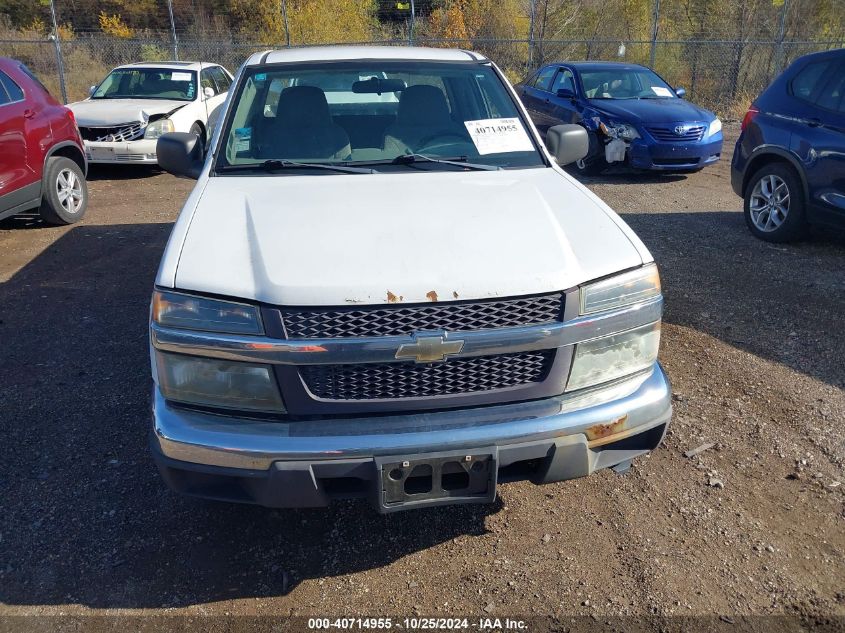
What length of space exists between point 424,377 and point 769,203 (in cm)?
568

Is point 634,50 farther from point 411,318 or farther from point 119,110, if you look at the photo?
point 411,318

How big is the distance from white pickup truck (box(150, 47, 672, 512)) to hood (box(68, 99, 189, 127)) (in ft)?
25.1

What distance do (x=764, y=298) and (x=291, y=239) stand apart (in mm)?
4136

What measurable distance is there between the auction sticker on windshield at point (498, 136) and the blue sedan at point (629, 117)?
6.33 m

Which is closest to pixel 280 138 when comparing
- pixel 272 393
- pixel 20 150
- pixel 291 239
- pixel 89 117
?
pixel 291 239

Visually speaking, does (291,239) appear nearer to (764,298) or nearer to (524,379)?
(524,379)

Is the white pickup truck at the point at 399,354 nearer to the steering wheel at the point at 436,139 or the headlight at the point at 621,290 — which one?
the headlight at the point at 621,290

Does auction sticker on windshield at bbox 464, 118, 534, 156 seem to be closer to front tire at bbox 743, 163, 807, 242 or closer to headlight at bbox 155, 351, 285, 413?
headlight at bbox 155, 351, 285, 413

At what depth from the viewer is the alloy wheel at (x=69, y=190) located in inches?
295

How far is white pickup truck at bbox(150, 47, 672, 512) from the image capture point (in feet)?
7.61

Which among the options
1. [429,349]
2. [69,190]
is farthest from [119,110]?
[429,349]

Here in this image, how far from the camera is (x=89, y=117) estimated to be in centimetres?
954

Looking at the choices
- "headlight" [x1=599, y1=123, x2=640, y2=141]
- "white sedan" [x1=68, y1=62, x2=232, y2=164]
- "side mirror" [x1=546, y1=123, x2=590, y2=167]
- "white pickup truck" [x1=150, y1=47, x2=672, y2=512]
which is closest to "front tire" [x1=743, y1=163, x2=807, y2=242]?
"headlight" [x1=599, y1=123, x2=640, y2=141]

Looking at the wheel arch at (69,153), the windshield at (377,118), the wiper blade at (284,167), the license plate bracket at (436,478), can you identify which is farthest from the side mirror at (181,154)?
the wheel arch at (69,153)
